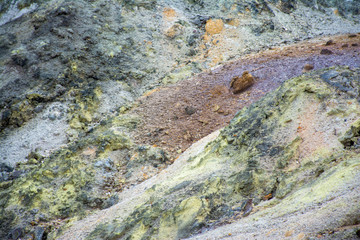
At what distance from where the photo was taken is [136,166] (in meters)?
10.1

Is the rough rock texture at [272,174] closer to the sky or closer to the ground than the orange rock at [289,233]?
closer to the ground

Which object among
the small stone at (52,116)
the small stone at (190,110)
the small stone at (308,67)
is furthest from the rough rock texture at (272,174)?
the small stone at (52,116)

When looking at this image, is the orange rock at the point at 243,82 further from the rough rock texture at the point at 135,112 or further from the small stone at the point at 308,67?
the small stone at the point at 308,67

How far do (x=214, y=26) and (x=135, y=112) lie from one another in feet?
20.3

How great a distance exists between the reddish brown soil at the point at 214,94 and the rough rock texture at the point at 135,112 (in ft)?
0.69

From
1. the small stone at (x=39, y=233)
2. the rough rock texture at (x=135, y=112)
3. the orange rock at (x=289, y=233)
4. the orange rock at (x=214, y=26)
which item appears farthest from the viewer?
the orange rock at (x=214, y=26)

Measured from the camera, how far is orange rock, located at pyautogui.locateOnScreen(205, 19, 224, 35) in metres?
15.0

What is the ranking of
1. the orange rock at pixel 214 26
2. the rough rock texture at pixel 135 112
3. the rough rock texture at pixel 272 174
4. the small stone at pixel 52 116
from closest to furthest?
the rough rock texture at pixel 272 174 < the rough rock texture at pixel 135 112 < the small stone at pixel 52 116 < the orange rock at pixel 214 26

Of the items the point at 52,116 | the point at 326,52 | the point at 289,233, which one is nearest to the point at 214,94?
the point at 326,52

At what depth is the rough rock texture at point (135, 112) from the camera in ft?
19.4

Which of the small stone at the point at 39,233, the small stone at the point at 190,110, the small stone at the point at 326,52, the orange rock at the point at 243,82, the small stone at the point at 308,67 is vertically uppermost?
the small stone at the point at 326,52

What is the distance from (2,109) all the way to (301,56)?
1182 cm

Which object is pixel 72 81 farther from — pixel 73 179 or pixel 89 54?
pixel 73 179

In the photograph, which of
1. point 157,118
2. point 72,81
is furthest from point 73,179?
point 72,81
